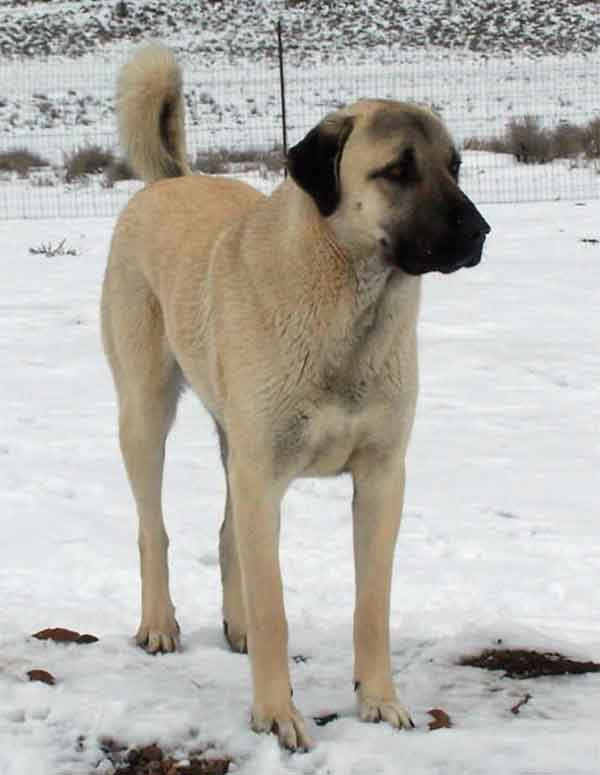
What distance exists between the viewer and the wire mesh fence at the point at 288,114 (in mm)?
15953

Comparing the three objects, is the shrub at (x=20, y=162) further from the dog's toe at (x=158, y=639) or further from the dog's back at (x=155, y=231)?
the dog's toe at (x=158, y=639)

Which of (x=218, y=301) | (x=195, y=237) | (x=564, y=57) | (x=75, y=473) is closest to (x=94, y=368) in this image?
(x=75, y=473)

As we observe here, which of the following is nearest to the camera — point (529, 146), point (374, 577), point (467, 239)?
point (467, 239)

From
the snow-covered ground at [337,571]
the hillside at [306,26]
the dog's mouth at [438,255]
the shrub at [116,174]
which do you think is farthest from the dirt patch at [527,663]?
the hillside at [306,26]

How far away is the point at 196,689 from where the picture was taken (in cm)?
355

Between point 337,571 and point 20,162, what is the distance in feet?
51.6

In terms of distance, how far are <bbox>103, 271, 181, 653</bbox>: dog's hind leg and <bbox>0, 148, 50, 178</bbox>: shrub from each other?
48.6ft

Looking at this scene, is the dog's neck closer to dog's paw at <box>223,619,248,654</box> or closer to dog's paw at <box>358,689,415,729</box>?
dog's paw at <box>358,689,415,729</box>

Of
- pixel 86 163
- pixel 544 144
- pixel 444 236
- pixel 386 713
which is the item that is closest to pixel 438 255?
pixel 444 236

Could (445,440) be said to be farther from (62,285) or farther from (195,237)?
(62,285)

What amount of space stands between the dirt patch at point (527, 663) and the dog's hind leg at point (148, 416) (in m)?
0.97

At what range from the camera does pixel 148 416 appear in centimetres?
408

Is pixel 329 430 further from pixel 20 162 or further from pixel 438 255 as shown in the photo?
pixel 20 162

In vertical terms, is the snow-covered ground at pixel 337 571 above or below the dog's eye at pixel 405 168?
below
